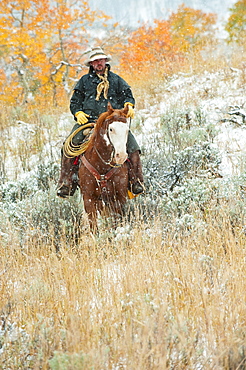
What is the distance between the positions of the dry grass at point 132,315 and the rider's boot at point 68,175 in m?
1.81

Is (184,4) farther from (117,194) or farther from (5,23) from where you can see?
(117,194)

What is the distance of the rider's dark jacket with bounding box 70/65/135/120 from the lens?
16.7ft

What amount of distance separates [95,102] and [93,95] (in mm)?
109

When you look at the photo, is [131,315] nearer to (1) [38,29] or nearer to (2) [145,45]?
(1) [38,29]

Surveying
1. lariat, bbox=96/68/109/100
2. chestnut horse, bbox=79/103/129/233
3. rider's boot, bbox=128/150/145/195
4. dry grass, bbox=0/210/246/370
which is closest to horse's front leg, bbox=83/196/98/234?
chestnut horse, bbox=79/103/129/233

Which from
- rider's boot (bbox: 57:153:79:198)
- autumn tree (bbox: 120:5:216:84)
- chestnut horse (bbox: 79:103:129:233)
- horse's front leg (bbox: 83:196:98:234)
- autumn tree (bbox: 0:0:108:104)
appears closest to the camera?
chestnut horse (bbox: 79:103:129:233)

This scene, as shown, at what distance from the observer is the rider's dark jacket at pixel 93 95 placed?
5078 millimetres

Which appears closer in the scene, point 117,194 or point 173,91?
point 117,194

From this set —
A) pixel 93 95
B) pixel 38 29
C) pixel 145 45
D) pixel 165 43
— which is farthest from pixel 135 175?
pixel 165 43

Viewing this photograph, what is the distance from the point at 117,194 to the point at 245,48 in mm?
9208

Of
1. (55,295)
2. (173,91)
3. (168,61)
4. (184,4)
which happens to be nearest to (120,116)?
(55,295)

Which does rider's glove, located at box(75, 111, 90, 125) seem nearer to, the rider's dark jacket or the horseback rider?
the horseback rider

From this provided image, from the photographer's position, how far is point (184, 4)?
31.7 m

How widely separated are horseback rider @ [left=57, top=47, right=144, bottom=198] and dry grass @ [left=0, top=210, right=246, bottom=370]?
1796 millimetres
